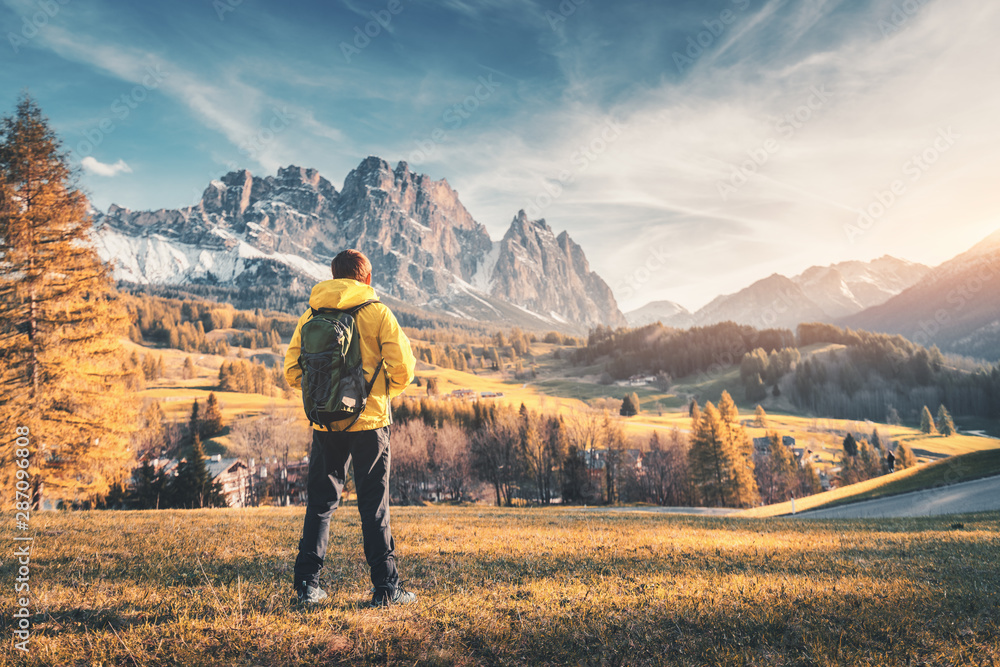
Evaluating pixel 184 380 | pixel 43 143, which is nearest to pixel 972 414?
pixel 43 143

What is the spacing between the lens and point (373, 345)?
5.01 metres

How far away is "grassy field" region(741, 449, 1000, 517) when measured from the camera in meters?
25.6

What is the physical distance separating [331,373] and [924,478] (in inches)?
1455

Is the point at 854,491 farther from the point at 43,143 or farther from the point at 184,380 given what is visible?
the point at 184,380

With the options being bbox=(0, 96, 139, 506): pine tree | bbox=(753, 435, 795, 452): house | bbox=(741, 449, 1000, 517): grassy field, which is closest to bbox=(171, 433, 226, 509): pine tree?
bbox=(0, 96, 139, 506): pine tree

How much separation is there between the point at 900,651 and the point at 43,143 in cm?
2838

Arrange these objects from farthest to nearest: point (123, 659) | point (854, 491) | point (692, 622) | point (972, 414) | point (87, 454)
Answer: point (972, 414)
point (854, 491)
point (87, 454)
point (692, 622)
point (123, 659)

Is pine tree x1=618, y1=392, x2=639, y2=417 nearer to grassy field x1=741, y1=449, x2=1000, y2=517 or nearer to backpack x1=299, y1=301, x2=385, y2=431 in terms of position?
grassy field x1=741, y1=449, x2=1000, y2=517

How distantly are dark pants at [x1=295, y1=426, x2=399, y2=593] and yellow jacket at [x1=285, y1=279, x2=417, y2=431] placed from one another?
19 centimetres

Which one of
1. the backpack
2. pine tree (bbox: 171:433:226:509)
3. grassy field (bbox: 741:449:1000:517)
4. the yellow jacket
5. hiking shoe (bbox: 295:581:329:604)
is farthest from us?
pine tree (bbox: 171:433:226:509)

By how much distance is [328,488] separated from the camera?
4902mm

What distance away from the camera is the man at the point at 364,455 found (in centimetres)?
466

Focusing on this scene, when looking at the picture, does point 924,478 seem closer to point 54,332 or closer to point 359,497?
point 359,497

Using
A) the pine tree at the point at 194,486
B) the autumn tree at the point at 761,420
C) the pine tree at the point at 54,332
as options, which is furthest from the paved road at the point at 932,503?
the autumn tree at the point at 761,420
